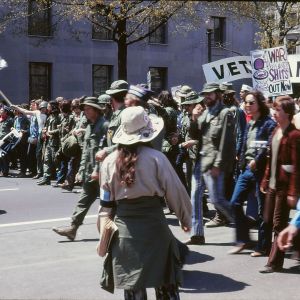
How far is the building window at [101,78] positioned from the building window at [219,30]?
7467mm

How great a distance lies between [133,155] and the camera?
4.30 metres

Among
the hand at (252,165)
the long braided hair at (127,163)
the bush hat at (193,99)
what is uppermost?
the bush hat at (193,99)

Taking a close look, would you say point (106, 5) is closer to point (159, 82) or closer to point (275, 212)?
point (159, 82)

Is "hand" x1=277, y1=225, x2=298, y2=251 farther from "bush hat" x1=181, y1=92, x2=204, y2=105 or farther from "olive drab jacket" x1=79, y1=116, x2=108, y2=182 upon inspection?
"bush hat" x1=181, y1=92, x2=204, y2=105

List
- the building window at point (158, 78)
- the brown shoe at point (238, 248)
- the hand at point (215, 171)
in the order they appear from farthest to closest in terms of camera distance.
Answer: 1. the building window at point (158, 78)
2. the hand at point (215, 171)
3. the brown shoe at point (238, 248)

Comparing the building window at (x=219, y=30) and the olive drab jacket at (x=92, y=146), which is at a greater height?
the building window at (x=219, y=30)

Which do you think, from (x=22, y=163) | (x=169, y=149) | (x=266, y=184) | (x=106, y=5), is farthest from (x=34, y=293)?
(x=106, y=5)

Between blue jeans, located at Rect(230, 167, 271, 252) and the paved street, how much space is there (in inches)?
8.2

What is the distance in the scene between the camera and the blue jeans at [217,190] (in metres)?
7.46

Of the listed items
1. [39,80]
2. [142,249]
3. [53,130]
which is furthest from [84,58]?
[142,249]

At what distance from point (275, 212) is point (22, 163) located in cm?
1108

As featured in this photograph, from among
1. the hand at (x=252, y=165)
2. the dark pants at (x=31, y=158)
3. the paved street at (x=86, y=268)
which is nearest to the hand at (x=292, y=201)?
the paved street at (x=86, y=268)

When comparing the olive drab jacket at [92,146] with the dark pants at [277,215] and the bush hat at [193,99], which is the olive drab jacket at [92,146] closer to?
the bush hat at [193,99]

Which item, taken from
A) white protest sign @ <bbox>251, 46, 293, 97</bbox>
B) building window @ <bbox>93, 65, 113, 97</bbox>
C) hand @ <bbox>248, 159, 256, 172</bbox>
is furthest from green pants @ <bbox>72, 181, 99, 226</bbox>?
building window @ <bbox>93, 65, 113, 97</bbox>
